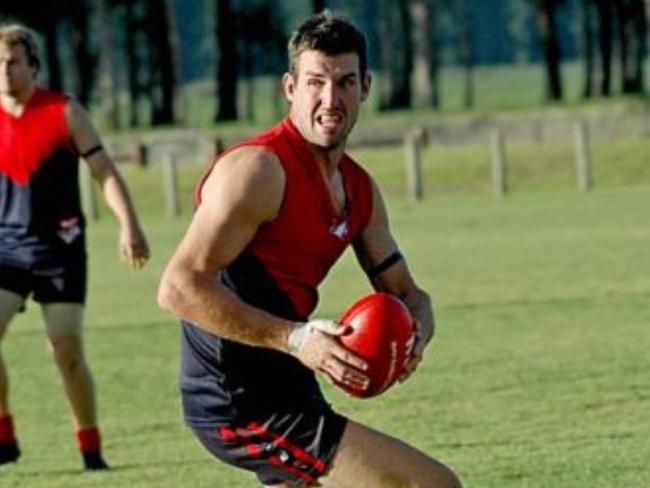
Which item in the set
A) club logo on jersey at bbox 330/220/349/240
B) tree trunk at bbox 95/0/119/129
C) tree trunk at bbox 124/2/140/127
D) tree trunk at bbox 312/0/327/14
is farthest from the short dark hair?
tree trunk at bbox 124/2/140/127

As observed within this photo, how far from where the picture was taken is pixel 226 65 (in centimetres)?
7350

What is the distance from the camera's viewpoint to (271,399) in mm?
8055

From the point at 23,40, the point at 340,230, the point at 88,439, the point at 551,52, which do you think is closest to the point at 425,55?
the point at 551,52

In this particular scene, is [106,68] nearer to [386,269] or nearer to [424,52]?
[424,52]

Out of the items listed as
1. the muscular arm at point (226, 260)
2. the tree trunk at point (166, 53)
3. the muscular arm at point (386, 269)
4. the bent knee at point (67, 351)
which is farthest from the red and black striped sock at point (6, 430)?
the tree trunk at point (166, 53)

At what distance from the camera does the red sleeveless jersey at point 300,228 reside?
25.7 feet

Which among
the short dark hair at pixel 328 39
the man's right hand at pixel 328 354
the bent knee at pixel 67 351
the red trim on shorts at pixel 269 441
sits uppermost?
the short dark hair at pixel 328 39

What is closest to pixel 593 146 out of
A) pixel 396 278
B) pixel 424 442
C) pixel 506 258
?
pixel 506 258

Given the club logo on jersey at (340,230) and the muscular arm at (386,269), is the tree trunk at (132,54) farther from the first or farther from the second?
the club logo on jersey at (340,230)

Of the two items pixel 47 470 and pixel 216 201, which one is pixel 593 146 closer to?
pixel 47 470

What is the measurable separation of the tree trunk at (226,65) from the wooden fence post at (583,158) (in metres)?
29.5

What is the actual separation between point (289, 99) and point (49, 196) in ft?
16.3

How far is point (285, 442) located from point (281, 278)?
1.71ft

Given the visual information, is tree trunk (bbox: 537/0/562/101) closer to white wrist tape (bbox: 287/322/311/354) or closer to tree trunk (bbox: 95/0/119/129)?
tree trunk (bbox: 95/0/119/129)
